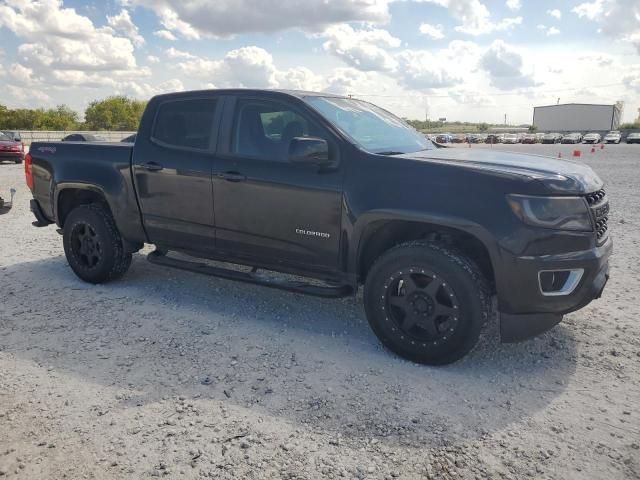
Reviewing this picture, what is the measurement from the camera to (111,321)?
4.50 meters

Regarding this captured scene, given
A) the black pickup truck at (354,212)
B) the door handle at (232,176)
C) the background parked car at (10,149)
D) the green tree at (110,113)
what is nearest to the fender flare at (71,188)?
the black pickup truck at (354,212)

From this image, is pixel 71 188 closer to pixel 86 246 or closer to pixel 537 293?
pixel 86 246

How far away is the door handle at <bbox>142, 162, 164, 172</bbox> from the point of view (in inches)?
188

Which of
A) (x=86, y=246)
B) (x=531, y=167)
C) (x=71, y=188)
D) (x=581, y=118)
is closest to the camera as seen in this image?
(x=531, y=167)

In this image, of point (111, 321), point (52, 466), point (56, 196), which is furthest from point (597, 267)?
point (56, 196)

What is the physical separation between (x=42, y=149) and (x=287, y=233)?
3223 mm

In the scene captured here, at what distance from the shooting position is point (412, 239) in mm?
3908

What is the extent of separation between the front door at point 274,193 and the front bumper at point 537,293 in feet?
4.17

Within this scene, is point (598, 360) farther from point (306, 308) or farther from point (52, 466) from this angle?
point (52, 466)

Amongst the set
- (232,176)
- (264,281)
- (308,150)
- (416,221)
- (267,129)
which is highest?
(267,129)

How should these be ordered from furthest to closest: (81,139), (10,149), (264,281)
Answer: (10,149) → (81,139) → (264,281)

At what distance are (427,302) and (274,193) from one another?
1456 millimetres

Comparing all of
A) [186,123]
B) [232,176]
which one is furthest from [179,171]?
[232,176]

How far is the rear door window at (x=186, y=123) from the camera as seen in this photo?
Result: 4.62 meters
